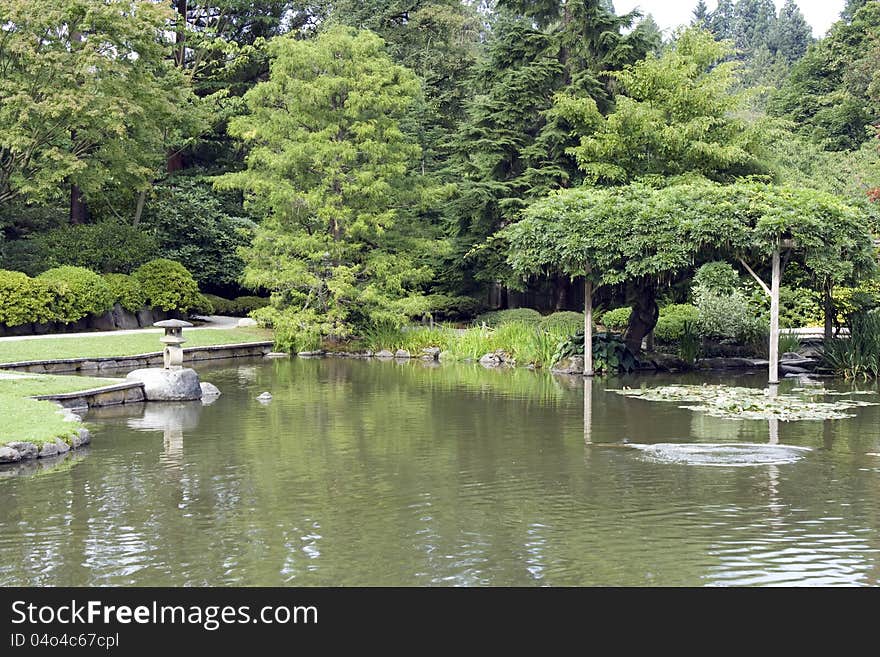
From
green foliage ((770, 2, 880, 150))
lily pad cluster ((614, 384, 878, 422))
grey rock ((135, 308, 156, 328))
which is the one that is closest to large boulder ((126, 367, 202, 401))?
lily pad cluster ((614, 384, 878, 422))

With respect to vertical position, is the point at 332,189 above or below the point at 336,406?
above

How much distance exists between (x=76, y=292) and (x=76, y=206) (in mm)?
6118

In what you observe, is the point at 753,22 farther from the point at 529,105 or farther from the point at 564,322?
the point at 564,322

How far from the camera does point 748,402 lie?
16.4 meters

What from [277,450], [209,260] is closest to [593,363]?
[277,450]

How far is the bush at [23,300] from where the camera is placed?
26.3m

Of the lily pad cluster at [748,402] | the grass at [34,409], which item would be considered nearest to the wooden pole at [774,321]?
the lily pad cluster at [748,402]

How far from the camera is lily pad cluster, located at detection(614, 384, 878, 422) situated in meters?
15.3

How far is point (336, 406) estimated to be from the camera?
1686 centimetres

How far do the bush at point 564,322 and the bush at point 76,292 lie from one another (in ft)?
40.5

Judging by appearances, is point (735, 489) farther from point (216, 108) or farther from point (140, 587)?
point (216, 108)

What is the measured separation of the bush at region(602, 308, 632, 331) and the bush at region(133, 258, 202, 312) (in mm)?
12717
